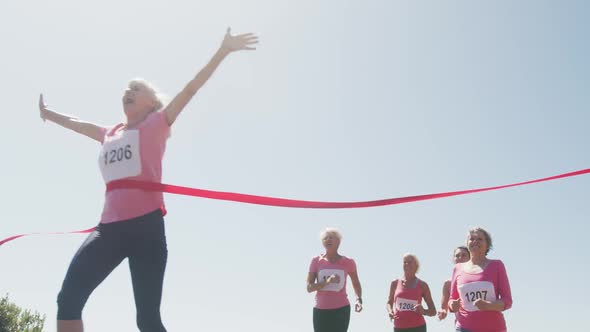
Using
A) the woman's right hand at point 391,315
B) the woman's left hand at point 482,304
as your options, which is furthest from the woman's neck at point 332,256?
the woman's left hand at point 482,304

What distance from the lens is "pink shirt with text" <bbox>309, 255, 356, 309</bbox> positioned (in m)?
7.63

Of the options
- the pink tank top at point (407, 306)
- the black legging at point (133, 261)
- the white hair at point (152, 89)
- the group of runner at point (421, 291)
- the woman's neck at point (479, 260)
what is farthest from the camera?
the pink tank top at point (407, 306)

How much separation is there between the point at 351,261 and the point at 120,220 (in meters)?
5.32

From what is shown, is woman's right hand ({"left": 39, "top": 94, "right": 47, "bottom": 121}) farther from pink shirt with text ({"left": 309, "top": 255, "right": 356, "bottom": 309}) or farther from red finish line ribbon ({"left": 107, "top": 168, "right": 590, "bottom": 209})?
pink shirt with text ({"left": 309, "top": 255, "right": 356, "bottom": 309})

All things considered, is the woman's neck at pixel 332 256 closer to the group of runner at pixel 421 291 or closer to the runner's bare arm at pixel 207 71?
the group of runner at pixel 421 291

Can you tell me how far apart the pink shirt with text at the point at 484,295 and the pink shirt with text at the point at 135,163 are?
4.03 m

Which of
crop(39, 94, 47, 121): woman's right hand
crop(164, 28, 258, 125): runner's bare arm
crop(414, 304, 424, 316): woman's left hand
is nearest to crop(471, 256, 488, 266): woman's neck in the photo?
crop(414, 304, 424, 316): woman's left hand

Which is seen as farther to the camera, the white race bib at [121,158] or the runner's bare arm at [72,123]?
the runner's bare arm at [72,123]

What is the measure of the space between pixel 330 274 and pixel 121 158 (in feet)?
16.5

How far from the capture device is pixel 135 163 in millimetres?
3279

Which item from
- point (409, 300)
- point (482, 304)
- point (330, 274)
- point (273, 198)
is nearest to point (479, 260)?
point (482, 304)

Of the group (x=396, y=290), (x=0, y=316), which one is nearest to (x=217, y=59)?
(x=396, y=290)

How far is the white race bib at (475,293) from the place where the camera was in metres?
5.88

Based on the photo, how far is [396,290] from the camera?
27.7 feet
